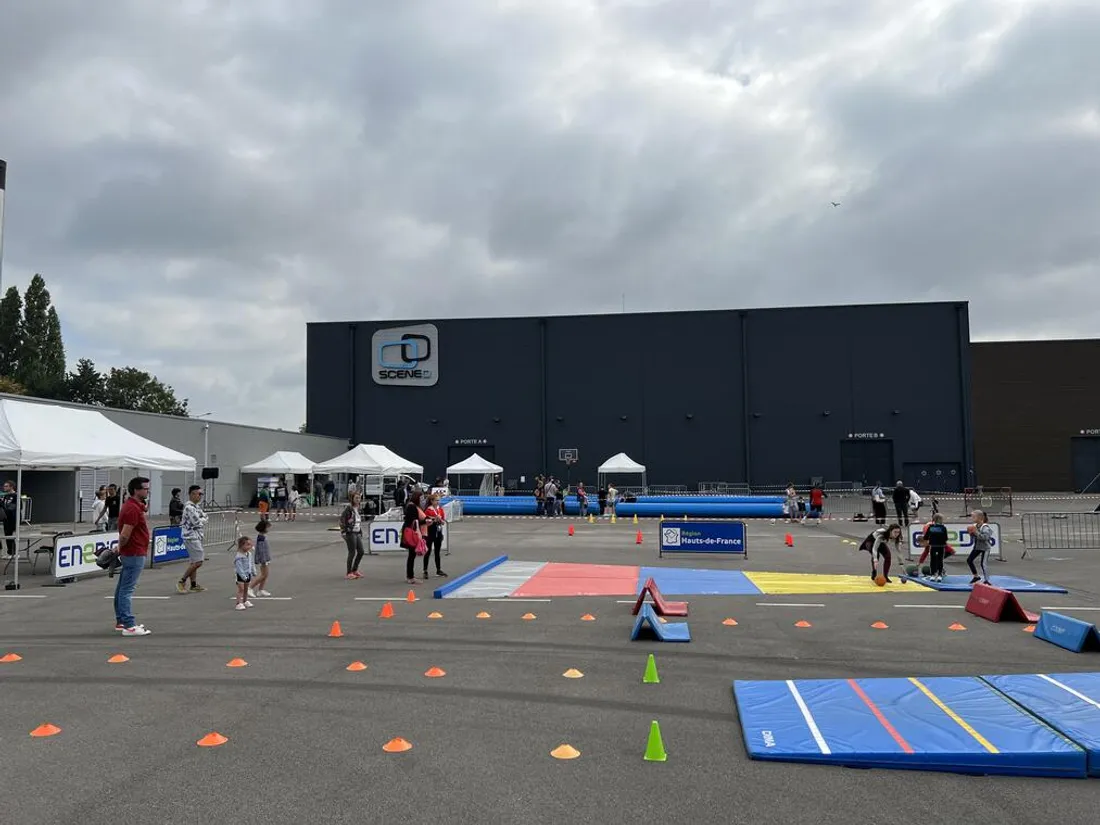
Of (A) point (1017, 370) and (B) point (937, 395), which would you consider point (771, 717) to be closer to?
(B) point (937, 395)

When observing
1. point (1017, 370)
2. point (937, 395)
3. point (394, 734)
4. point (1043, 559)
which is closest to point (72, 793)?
point (394, 734)

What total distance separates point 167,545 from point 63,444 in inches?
155

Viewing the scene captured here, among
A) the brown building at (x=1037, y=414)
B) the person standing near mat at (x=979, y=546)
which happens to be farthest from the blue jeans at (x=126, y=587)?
the brown building at (x=1037, y=414)

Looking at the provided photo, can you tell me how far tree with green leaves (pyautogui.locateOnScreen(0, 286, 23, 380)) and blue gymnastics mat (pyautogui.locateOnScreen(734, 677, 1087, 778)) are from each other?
78.7 m

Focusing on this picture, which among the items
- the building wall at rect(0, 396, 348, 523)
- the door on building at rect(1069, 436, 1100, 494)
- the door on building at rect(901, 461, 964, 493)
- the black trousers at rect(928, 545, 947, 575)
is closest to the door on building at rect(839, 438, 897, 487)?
the door on building at rect(901, 461, 964, 493)

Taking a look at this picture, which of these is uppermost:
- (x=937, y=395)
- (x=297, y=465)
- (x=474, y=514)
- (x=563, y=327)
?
(x=563, y=327)

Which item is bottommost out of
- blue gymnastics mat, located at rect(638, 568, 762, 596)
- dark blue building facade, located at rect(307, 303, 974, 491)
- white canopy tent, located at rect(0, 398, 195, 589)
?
blue gymnastics mat, located at rect(638, 568, 762, 596)

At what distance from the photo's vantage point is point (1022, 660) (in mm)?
8727

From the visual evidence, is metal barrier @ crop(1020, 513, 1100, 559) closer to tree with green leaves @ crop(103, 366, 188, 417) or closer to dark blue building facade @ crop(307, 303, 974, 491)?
dark blue building facade @ crop(307, 303, 974, 491)

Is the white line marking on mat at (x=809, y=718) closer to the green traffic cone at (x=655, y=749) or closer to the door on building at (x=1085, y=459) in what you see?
the green traffic cone at (x=655, y=749)

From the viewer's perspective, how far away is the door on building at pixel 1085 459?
56250 millimetres

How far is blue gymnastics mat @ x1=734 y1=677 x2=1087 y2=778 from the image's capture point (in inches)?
218

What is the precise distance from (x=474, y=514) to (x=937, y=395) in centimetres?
3254

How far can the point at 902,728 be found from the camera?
6.20 m
